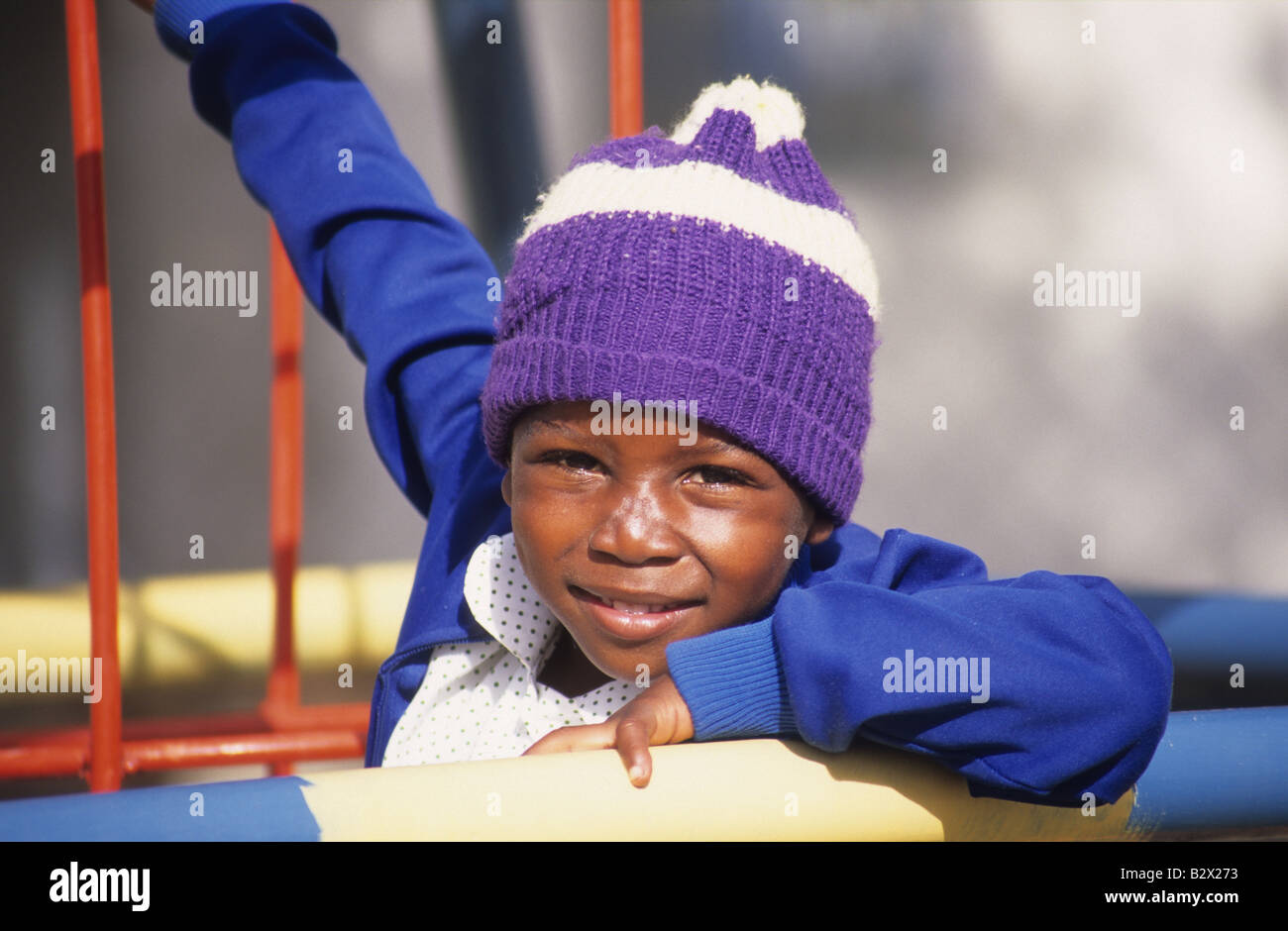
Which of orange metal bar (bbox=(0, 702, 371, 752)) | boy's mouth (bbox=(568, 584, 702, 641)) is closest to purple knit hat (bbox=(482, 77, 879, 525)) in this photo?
boy's mouth (bbox=(568, 584, 702, 641))

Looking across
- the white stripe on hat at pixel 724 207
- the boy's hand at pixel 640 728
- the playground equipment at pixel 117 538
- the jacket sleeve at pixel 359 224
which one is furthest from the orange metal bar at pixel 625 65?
the boy's hand at pixel 640 728

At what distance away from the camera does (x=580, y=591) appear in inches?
37.8

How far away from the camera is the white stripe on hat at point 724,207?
3.11 feet

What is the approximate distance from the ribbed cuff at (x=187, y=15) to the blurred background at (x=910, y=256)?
2.89 ft

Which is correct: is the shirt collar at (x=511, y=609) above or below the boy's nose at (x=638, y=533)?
below

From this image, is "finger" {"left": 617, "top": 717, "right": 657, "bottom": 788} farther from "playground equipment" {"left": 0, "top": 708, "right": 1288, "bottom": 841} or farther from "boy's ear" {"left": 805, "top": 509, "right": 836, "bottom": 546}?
"boy's ear" {"left": 805, "top": 509, "right": 836, "bottom": 546}

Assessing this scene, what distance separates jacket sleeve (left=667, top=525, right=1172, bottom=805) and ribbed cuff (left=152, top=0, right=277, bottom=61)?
0.99 meters

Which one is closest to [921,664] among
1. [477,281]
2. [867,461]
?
[477,281]

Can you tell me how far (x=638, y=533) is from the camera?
0.90 metres

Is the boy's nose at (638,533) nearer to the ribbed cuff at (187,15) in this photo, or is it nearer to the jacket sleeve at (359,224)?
the jacket sleeve at (359,224)

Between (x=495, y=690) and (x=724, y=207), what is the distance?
469 millimetres

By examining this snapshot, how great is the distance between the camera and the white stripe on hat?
37.4 inches

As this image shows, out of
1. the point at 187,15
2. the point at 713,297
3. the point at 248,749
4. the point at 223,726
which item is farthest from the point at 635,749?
the point at 223,726

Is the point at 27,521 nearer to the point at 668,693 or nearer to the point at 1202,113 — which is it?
the point at 668,693
